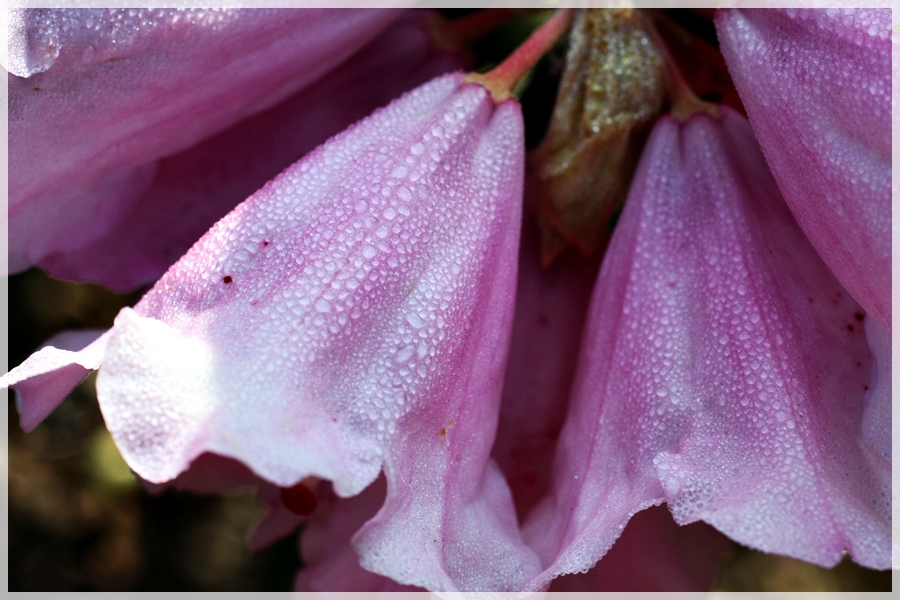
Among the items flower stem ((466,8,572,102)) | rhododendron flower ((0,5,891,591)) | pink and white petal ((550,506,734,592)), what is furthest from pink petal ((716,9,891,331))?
pink and white petal ((550,506,734,592))

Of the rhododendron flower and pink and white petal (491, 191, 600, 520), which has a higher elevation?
the rhododendron flower

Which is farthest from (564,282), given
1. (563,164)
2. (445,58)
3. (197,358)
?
(197,358)

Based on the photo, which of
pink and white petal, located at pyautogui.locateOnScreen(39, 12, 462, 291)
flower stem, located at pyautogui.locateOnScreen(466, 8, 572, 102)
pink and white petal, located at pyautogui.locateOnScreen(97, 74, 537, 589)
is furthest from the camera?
pink and white petal, located at pyautogui.locateOnScreen(39, 12, 462, 291)

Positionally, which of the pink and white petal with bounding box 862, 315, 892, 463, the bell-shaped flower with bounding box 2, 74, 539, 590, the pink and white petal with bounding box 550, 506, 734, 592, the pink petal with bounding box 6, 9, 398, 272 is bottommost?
the pink and white petal with bounding box 550, 506, 734, 592

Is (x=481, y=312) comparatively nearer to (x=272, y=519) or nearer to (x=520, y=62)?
(x=520, y=62)

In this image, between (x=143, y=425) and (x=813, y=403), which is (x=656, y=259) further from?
(x=143, y=425)

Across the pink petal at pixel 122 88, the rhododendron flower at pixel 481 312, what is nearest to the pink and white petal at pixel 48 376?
the rhododendron flower at pixel 481 312

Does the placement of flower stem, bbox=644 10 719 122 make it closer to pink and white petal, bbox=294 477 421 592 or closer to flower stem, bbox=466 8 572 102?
flower stem, bbox=466 8 572 102

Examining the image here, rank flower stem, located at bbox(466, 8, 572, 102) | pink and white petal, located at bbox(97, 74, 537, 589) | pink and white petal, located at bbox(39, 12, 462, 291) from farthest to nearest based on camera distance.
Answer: pink and white petal, located at bbox(39, 12, 462, 291), flower stem, located at bbox(466, 8, 572, 102), pink and white petal, located at bbox(97, 74, 537, 589)
